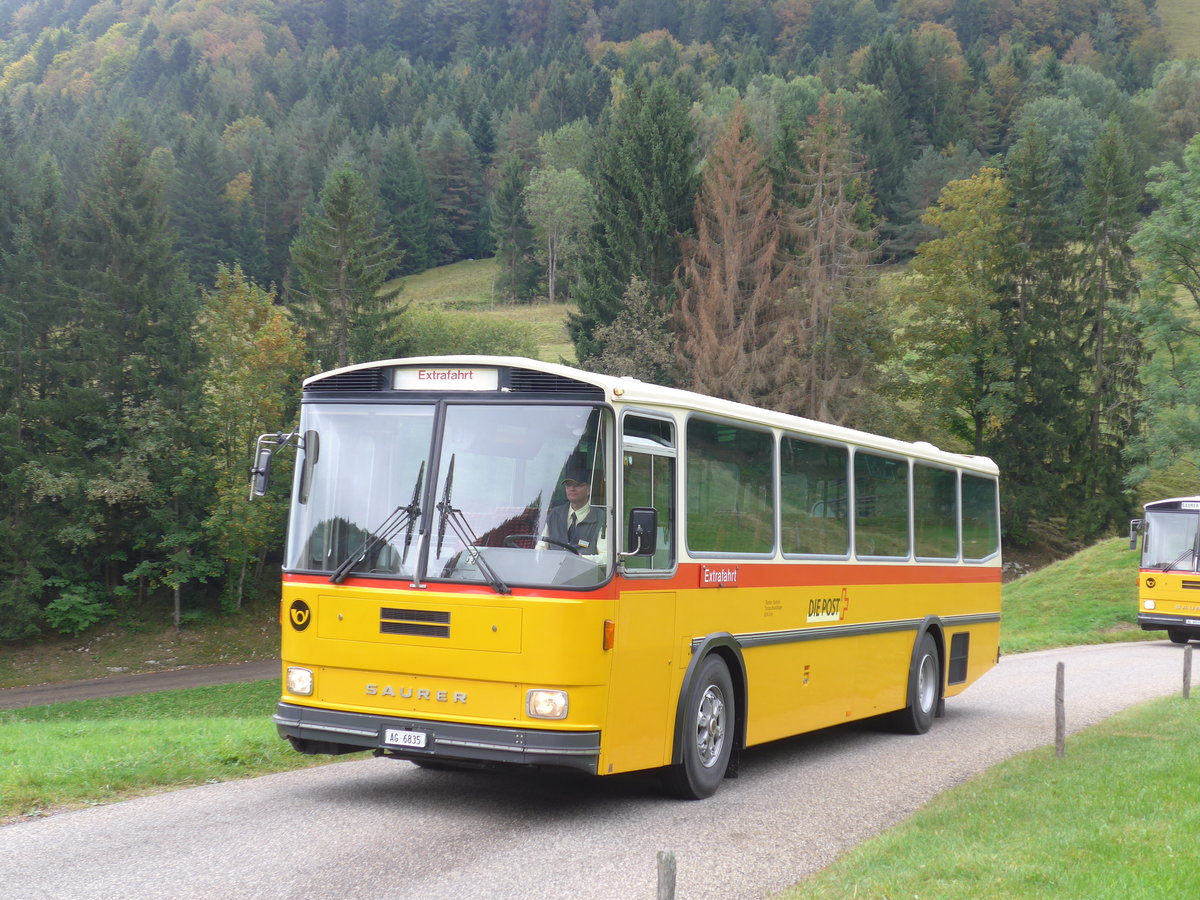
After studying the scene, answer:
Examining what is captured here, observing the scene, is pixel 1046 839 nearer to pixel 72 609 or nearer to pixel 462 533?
pixel 462 533

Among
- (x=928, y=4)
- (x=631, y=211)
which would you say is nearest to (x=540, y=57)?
(x=928, y=4)

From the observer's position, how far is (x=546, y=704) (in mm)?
8039

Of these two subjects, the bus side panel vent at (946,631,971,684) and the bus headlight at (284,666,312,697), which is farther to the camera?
the bus side panel vent at (946,631,971,684)

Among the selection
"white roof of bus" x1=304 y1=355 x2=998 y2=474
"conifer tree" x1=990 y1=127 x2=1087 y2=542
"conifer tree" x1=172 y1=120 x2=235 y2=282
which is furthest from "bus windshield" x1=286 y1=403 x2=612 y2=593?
"conifer tree" x1=172 y1=120 x2=235 y2=282

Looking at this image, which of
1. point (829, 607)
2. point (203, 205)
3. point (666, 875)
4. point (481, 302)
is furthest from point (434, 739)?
point (203, 205)

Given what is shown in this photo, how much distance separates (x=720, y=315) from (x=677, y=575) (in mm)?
45120

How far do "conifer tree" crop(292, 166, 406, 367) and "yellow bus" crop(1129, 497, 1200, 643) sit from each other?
38688 millimetres

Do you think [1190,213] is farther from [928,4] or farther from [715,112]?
[928,4]

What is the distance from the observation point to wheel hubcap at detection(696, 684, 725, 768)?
943 centimetres

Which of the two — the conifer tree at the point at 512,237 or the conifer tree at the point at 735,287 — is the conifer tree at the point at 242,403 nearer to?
the conifer tree at the point at 735,287

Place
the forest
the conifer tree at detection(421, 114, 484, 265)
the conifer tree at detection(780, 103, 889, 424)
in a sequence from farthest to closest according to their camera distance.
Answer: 1. the conifer tree at detection(421, 114, 484, 265)
2. the conifer tree at detection(780, 103, 889, 424)
3. the forest

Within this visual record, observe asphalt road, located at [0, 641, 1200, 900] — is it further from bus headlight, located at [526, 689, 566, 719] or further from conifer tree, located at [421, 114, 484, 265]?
conifer tree, located at [421, 114, 484, 265]

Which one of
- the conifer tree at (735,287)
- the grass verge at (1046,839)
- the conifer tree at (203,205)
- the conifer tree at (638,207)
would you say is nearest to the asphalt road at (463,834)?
the grass verge at (1046,839)

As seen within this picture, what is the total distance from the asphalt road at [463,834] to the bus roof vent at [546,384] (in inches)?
117
